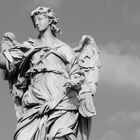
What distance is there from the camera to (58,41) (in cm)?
1529

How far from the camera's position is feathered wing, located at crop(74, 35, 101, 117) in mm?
13859

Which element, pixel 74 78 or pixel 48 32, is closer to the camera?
pixel 74 78

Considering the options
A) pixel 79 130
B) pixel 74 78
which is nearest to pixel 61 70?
→ pixel 74 78

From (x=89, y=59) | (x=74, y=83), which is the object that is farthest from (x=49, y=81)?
(x=89, y=59)

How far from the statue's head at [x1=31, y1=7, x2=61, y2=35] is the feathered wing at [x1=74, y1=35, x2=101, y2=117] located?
721mm

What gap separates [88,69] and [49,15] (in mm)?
1663

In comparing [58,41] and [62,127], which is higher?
[58,41]

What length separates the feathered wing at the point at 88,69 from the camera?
45.5 feet

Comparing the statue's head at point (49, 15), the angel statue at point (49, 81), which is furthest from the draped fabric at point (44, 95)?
the statue's head at point (49, 15)

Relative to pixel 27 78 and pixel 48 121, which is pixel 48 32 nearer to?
pixel 27 78

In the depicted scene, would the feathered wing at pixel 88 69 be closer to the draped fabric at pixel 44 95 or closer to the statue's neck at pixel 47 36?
the draped fabric at pixel 44 95

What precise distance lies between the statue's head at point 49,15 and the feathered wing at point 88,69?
2.37 ft

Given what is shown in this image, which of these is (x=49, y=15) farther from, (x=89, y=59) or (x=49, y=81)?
(x=49, y=81)

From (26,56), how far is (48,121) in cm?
180
